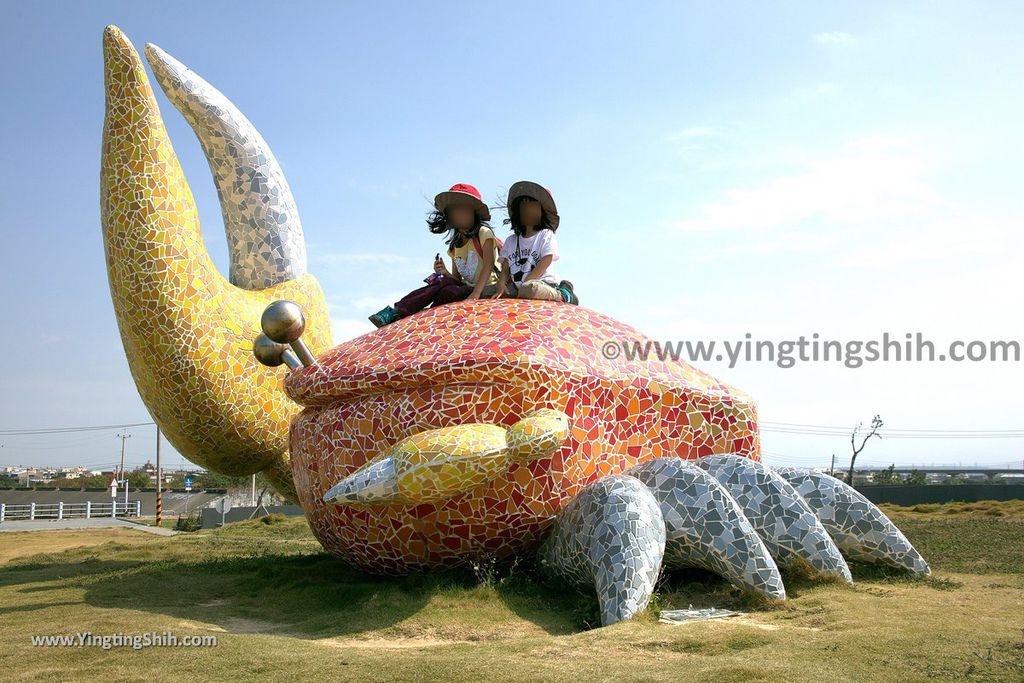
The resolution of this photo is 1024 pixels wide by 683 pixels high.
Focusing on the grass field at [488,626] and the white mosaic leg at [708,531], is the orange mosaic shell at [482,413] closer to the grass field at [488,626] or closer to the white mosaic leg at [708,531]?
the grass field at [488,626]

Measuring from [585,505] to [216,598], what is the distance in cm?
314

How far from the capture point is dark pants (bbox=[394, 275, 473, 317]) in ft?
26.5

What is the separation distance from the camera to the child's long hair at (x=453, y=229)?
8047 mm

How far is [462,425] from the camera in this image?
6.03 m

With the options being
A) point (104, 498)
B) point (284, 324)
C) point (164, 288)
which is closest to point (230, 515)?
point (104, 498)

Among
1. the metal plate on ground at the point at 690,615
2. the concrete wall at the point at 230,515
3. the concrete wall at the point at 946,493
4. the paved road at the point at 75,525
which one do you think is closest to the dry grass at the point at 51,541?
the paved road at the point at 75,525

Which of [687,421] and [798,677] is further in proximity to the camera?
[687,421]

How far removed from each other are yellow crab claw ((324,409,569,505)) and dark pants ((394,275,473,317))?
2.36 meters

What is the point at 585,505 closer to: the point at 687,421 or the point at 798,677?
the point at 687,421

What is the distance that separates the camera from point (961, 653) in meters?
4.24

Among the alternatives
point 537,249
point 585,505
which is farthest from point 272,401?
point 585,505

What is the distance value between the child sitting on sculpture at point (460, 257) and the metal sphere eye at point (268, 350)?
116 centimetres

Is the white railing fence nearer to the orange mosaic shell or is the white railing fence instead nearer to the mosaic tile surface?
the mosaic tile surface

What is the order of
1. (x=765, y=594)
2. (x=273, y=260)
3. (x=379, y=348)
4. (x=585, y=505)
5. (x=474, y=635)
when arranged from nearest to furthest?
(x=474, y=635) < (x=765, y=594) < (x=585, y=505) < (x=379, y=348) < (x=273, y=260)
